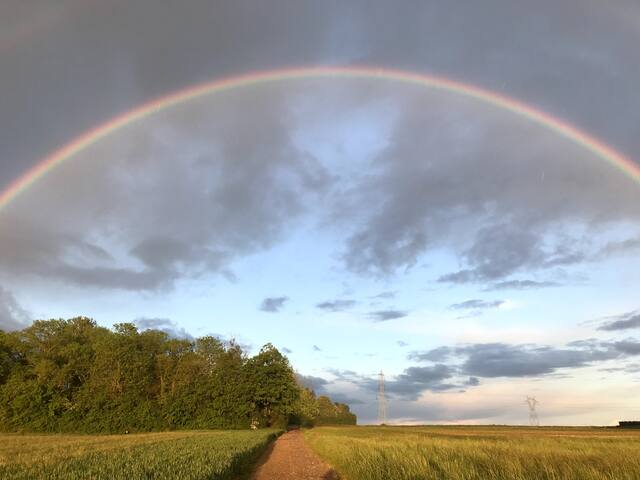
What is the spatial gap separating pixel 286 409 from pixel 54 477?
60256mm

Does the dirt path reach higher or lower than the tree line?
lower

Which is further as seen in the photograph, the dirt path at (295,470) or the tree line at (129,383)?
the tree line at (129,383)

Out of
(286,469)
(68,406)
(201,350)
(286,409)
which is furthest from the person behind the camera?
(201,350)

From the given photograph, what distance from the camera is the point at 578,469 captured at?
1191 cm

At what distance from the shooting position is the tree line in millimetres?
56781

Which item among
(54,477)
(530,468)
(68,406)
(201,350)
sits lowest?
(54,477)

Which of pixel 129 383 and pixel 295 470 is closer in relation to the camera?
pixel 295 470

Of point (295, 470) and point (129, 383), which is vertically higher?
point (129, 383)

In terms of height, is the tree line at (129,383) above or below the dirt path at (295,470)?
above

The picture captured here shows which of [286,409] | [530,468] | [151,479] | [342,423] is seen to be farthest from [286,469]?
[342,423]

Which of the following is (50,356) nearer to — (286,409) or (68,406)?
(68,406)

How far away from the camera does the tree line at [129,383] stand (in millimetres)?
56781

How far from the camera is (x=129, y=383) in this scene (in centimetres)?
6266

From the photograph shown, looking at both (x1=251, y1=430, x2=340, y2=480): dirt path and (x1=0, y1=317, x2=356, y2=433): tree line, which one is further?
(x1=0, y1=317, x2=356, y2=433): tree line
